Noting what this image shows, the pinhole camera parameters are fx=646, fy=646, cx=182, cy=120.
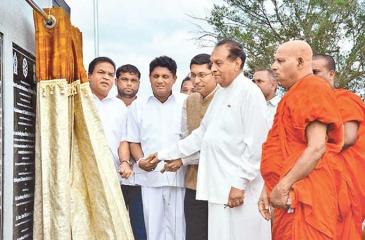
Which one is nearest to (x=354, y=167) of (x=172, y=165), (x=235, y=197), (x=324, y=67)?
(x=235, y=197)

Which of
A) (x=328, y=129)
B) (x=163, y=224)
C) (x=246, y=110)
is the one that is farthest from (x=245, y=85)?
(x=163, y=224)

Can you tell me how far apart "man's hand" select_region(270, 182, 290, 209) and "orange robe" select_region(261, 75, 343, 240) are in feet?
0.13

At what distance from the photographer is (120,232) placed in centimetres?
321

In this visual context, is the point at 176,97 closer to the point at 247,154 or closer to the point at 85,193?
the point at 247,154

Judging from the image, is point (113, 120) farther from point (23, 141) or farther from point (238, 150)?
point (23, 141)

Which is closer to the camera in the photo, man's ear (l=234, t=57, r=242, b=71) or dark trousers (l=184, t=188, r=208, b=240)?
man's ear (l=234, t=57, r=242, b=71)

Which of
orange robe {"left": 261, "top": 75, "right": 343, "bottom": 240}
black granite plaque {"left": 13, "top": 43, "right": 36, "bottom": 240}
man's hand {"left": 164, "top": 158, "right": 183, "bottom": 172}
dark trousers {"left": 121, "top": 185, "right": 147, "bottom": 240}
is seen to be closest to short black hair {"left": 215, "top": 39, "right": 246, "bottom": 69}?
orange robe {"left": 261, "top": 75, "right": 343, "bottom": 240}

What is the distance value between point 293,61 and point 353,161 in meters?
0.76

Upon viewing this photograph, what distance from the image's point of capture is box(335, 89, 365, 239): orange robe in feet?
12.8

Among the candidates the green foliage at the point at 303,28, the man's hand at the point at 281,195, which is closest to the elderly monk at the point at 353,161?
the man's hand at the point at 281,195

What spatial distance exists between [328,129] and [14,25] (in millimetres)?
1813

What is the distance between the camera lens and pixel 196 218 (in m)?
4.85

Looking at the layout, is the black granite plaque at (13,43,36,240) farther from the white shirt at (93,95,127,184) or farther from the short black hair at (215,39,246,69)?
the white shirt at (93,95,127,184)

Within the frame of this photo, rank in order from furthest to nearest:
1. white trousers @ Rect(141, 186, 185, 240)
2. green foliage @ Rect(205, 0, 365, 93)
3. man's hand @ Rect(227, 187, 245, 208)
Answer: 1. green foliage @ Rect(205, 0, 365, 93)
2. white trousers @ Rect(141, 186, 185, 240)
3. man's hand @ Rect(227, 187, 245, 208)
